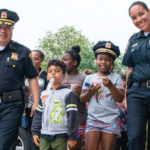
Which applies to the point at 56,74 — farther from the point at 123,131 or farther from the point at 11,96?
the point at 123,131

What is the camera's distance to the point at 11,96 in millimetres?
3648

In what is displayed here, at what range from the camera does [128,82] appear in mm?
3668

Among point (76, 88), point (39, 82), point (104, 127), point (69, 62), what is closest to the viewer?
point (104, 127)

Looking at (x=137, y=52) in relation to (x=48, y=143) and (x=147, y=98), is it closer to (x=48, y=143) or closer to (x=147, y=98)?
(x=147, y=98)

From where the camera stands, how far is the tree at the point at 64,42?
39156mm

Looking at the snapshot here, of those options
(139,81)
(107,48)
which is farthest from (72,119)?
(107,48)

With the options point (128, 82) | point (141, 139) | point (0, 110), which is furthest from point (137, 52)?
point (0, 110)

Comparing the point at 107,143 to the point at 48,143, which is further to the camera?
the point at 107,143

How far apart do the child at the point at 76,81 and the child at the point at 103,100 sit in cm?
60

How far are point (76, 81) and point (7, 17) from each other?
1767 mm

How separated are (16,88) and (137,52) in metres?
1.69

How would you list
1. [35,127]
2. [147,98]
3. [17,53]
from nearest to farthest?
1. [147,98]
2. [35,127]
3. [17,53]

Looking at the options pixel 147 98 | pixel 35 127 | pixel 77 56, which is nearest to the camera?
pixel 147 98

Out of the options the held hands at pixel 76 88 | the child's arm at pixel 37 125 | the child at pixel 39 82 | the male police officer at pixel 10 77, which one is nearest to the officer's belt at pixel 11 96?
the male police officer at pixel 10 77
